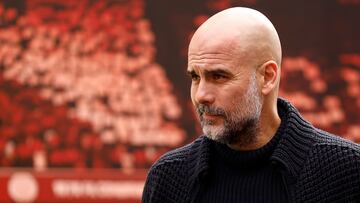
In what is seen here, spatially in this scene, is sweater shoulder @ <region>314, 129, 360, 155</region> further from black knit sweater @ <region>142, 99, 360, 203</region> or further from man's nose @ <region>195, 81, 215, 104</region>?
man's nose @ <region>195, 81, 215, 104</region>

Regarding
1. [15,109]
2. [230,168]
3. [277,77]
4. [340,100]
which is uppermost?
[277,77]

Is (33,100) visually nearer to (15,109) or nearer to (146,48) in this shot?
(15,109)

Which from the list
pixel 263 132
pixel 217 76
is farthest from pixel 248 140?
pixel 217 76

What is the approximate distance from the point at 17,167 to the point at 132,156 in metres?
0.54

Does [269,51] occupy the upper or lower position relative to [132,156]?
upper

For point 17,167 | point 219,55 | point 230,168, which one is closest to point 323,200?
point 230,168

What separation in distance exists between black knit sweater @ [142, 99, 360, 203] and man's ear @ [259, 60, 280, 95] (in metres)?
0.06

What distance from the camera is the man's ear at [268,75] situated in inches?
69.9

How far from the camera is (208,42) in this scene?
1739mm

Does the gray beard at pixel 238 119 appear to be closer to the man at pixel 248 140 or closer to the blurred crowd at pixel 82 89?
the man at pixel 248 140

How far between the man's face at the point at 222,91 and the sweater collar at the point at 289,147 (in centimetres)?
7

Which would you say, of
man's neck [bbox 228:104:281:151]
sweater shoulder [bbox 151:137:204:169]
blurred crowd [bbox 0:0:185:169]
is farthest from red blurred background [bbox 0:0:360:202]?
man's neck [bbox 228:104:281:151]

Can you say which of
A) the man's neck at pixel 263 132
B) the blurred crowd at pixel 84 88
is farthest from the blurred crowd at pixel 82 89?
the man's neck at pixel 263 132

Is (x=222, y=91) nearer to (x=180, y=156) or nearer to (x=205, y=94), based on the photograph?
(x=205, y=94)
